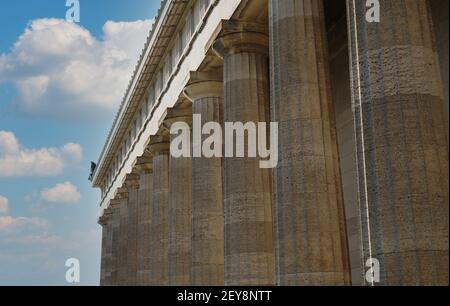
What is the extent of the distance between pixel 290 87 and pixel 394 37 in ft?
34.1

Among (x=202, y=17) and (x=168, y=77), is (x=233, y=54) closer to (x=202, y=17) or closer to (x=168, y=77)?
(x=202, y=17)

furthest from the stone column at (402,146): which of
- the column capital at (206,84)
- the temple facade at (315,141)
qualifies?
the column capital at (206,84)

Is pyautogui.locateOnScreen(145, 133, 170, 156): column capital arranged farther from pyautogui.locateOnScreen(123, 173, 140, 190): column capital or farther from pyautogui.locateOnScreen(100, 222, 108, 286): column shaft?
pyautogui.locateOnScreen(100, 222, 108, 286): column shaft

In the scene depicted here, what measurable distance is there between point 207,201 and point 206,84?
1164 centimetres

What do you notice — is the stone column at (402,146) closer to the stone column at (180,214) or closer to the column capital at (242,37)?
the column capital at (242,37)

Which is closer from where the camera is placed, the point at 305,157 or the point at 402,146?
the point at 402,146

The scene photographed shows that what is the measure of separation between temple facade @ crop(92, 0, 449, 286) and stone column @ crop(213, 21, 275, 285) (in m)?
0.09

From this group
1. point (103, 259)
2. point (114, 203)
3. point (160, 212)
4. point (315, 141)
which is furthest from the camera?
point (103, 259)

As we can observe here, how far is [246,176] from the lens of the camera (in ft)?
150

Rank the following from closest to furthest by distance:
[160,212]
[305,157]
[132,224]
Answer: [305,157]
[160,212]
[132,224]

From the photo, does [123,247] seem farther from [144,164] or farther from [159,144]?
[159,144]

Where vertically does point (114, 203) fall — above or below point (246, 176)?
above

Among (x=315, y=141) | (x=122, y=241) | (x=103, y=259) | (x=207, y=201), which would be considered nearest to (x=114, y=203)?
(x=122, y=241)
